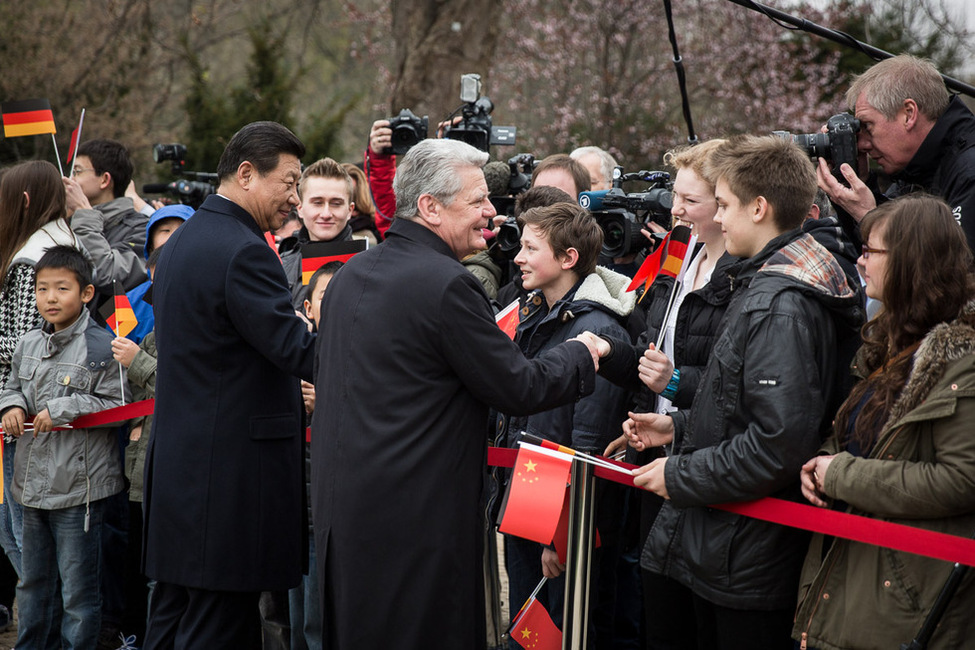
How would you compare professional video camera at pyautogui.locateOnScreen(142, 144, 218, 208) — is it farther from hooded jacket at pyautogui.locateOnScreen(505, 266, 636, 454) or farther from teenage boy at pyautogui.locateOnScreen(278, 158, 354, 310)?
hooded jacket at pyautogui.locateOnScreen(505, 266, 636, 454)

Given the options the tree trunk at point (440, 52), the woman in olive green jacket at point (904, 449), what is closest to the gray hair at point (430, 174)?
the woman in olive green jacket at point (904, 449)

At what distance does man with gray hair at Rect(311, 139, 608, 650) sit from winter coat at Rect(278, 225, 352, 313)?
1846mm

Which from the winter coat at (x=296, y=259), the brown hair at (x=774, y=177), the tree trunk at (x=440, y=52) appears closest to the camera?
the brown hair at (x=774, y=177)

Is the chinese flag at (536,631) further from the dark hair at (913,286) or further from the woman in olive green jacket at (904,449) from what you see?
the dark hair at (913,286)

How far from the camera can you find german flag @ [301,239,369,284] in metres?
4.65

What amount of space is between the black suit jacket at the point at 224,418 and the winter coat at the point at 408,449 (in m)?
0.48

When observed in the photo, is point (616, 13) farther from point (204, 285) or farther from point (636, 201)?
point (204, 285)

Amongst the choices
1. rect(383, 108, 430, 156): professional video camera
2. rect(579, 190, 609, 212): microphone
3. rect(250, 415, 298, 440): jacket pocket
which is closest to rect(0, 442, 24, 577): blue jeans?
rect(250, 415, 298, 440): jacket pocket

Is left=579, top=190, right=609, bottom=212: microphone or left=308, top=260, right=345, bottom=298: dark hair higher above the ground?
left=579, top=190, right=609, bottom=212: microphone

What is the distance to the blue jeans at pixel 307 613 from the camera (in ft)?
15.2

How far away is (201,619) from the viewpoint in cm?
351

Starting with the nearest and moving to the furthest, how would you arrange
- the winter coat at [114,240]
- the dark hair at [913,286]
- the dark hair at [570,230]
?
1. the dark hair at [913,286]
2. the dark hair at [570,230]
3. the winter coat at [114,240]

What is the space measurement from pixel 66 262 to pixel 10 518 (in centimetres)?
126

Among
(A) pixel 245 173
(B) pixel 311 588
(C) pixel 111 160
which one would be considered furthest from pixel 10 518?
(C) pixel 111 160
